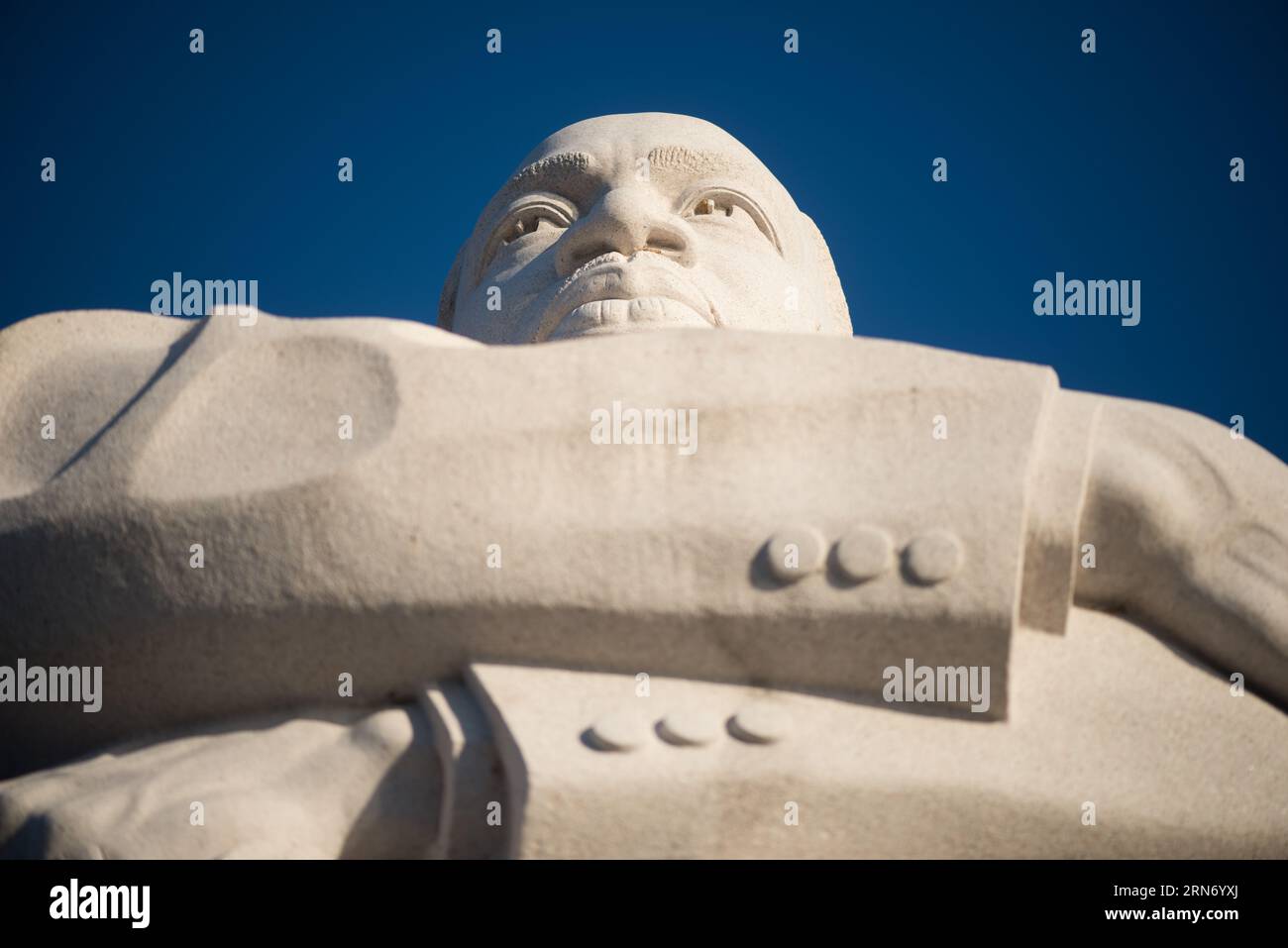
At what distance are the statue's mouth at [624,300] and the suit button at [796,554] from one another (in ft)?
4.57

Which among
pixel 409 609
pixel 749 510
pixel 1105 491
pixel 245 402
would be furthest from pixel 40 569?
pixel 1105 491

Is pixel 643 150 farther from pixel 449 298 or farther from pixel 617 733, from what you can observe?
pixel 617 733

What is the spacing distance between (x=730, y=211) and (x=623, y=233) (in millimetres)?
780

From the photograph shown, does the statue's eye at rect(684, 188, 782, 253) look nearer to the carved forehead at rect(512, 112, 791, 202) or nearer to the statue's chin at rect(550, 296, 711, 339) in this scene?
the carved forehead at rect(512, 112, 791, 202)

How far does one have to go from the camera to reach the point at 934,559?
3.03 meters

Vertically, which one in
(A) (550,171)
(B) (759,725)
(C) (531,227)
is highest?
(A) (550,171)

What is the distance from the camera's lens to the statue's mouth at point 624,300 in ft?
14.5

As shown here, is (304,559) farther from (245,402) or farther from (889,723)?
(889,723)

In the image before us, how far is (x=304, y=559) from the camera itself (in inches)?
121

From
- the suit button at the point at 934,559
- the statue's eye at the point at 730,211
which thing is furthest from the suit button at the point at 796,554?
the statue's eye at the point at 730,211

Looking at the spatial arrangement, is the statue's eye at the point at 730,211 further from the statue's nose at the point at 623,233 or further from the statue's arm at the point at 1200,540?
the statue's arm at the point at 1200,540

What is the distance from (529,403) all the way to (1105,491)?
120 centimetres

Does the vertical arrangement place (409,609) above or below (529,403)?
below

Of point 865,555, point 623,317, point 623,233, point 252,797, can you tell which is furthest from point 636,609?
point 623,233
